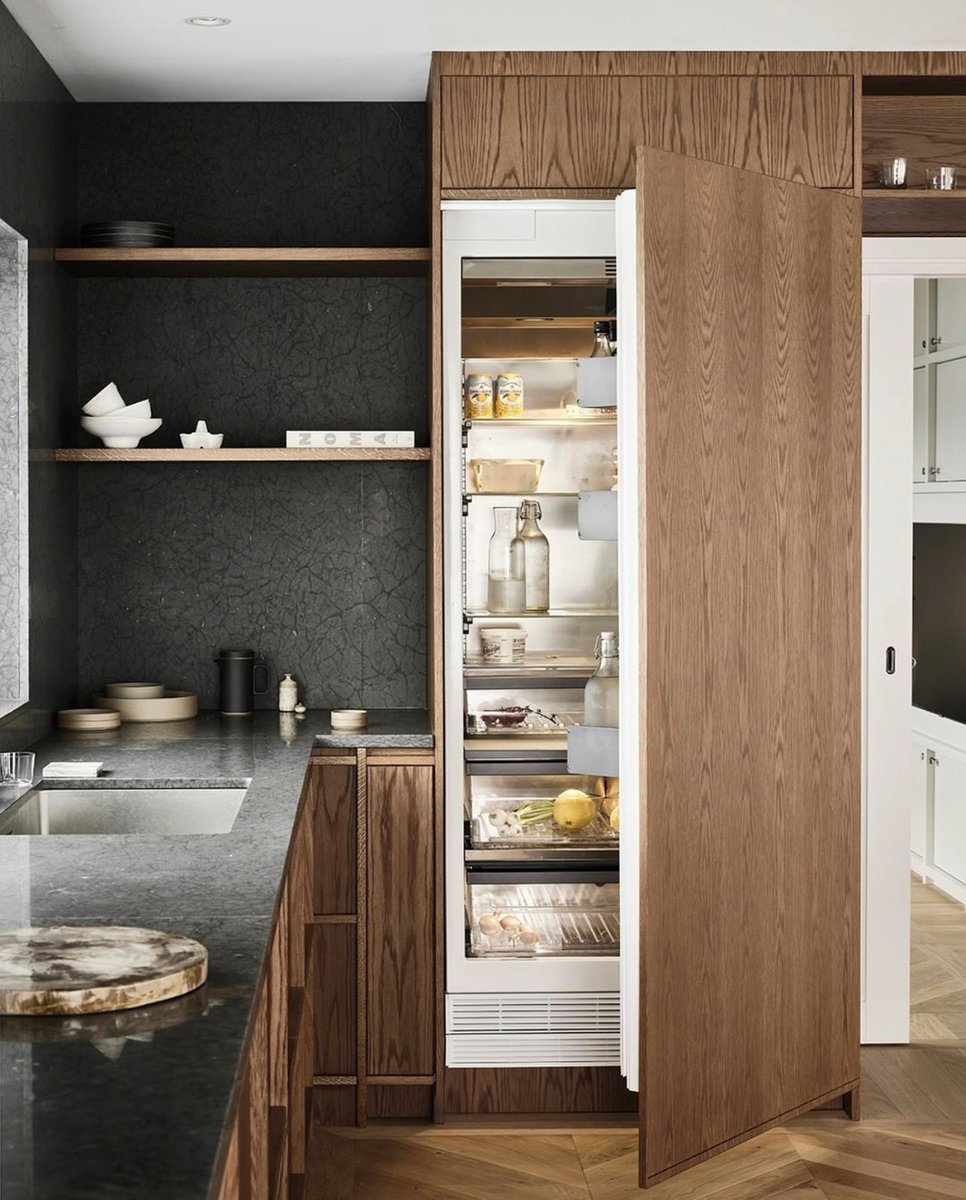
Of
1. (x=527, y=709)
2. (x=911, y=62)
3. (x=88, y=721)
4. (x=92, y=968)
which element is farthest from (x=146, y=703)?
(x=911, y=62)

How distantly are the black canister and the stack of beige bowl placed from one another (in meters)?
0.09

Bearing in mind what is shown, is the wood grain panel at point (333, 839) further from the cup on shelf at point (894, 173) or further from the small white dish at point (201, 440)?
the cup on shelf at point (894, 173)

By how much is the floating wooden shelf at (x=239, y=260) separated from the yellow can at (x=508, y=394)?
0.36 m

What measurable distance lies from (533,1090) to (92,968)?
2.11m

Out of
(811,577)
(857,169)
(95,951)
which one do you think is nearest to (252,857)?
(95,951)

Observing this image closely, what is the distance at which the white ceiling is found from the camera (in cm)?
290

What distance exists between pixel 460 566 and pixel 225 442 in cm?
88

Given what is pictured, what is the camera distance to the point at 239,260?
3.36m

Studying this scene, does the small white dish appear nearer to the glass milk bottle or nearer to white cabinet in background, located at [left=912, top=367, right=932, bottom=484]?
the glass milk bottle

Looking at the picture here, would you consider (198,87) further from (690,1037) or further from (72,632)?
(690,1037)

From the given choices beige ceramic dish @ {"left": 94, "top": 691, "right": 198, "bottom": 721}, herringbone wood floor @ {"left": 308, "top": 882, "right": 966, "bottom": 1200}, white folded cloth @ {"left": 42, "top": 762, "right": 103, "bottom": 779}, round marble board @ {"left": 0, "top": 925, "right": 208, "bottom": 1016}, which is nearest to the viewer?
round marble board @ {"left": 0, "top": 925, "right": 208, "bottom": 1016}

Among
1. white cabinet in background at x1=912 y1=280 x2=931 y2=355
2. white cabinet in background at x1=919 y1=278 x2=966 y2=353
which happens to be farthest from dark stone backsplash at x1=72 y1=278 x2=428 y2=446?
white cabinet in background at x1=912 y1=280 x2=931 y2=355

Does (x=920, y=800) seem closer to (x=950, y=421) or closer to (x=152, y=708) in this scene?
(x=950, y=421)

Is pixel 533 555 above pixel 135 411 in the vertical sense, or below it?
below
